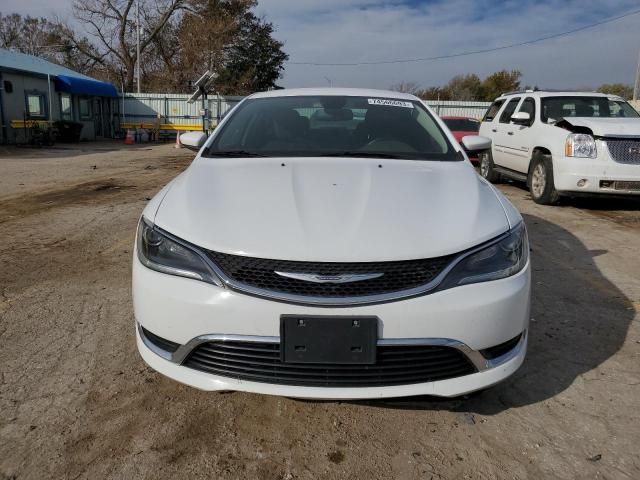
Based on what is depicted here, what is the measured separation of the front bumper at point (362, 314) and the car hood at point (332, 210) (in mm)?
186

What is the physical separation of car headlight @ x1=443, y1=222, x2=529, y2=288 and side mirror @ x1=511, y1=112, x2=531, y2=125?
21.4ft

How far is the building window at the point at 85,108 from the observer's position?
2445 centimetres

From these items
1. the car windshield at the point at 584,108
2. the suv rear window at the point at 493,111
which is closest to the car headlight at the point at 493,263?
the car windshield at the point at 584,108

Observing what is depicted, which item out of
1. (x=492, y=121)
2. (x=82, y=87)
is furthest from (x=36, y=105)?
(x=492, y=121)

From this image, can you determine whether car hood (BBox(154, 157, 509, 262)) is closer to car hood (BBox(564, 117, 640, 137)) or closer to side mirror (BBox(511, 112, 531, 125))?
car hood (BBox(564, 117, 640, 137))

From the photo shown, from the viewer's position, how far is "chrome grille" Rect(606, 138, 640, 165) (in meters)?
6.84

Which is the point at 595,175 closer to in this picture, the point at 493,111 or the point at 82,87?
the point at 493,111

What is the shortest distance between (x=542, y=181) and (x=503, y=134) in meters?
1.79

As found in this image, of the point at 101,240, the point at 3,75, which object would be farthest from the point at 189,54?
the point at 101,240

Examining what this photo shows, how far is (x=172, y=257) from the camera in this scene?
6.98 ft

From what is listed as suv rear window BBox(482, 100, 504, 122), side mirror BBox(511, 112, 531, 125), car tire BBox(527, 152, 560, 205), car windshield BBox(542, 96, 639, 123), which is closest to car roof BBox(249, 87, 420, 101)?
car tire BBox(527, 152, 560, 205)

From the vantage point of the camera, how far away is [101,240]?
5383 mm

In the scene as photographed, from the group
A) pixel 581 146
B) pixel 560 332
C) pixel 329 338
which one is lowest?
pixel 560 332

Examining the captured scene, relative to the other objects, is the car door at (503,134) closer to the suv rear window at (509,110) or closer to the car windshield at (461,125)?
the suv rear window at (509,110)
